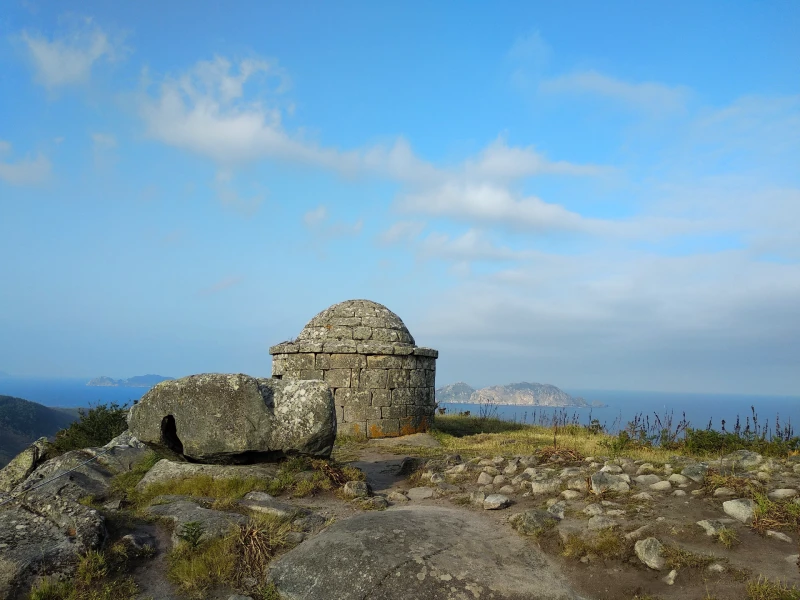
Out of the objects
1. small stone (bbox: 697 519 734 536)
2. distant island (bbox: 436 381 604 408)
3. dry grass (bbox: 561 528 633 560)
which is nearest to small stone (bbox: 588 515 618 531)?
dry grass (bbox: 561 528 633 560)

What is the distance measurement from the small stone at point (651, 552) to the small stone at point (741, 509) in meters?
1.23

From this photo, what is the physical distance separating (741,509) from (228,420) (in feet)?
20.5

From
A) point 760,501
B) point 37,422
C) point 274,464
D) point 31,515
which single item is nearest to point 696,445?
point 760,501

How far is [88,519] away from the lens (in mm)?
5188

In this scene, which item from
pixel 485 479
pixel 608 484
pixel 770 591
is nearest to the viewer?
pixel 770 591

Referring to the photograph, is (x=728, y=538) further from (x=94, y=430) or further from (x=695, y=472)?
(x=94, y=430)

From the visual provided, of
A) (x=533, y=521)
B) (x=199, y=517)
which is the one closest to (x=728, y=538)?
(x=533, y=521)

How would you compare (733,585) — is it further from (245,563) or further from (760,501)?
(245,563)

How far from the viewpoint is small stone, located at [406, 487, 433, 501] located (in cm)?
793

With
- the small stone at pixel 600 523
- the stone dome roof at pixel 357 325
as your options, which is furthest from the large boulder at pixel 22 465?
the small stone at pixel 600 523

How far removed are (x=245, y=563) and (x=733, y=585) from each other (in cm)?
420

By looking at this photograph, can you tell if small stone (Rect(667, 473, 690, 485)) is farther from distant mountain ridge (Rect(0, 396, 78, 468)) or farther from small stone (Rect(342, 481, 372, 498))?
distant mountain ridge (Rect(0, 396, 78, 468))

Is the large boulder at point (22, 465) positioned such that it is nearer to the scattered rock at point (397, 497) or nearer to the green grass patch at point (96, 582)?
the green grass patch at point (96, 582)

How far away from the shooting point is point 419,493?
8.05m
